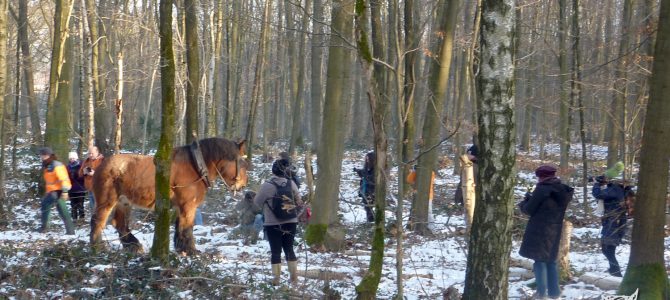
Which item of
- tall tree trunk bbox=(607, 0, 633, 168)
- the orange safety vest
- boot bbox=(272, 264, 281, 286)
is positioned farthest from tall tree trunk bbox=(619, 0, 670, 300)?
the orange safety vest

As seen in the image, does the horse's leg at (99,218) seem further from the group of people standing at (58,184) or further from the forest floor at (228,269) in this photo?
the group of people standing at (58,184)

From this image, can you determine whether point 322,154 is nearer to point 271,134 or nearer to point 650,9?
point 650,9

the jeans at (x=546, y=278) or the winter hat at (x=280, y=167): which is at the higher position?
the winter hat at (x=280, y=167)

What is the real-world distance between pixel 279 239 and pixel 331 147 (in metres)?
3.37

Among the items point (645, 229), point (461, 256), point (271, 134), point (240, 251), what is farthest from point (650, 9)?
point (271, 134)

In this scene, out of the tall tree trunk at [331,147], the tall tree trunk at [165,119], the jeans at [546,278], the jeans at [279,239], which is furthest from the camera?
the tall tree trunk at [331,147]

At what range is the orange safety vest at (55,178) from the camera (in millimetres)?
13055

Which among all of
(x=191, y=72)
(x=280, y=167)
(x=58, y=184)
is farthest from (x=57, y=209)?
(x=280, y=167)

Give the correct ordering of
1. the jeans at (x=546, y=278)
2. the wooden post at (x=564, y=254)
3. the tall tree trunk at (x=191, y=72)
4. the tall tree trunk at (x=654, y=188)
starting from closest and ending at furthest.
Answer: the tall tree trunk at (x=654, y=188) < the jeans at (x=546, y=278) < the wooden post at (x=564, y=254) < the tall tree trunk at (x=191, y=72)

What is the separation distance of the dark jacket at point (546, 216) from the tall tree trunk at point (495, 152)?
2.14 m

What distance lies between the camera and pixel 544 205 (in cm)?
820

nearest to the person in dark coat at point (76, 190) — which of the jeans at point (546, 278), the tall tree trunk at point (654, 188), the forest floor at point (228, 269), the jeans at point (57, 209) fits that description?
the forest floor at point (228, 269)

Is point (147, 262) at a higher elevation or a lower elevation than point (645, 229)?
lower

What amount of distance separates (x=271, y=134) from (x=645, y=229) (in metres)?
33.8
